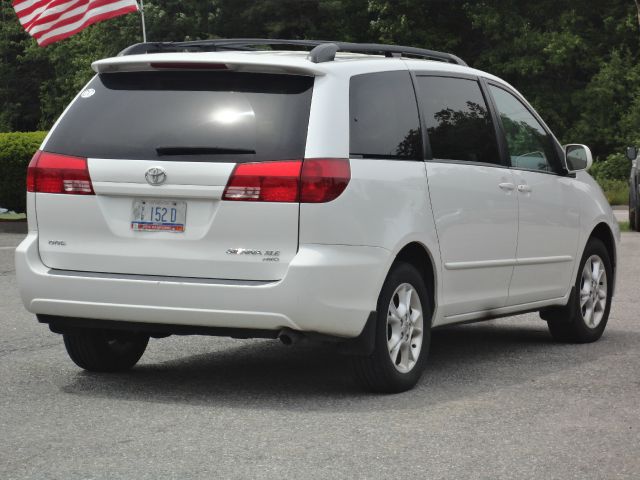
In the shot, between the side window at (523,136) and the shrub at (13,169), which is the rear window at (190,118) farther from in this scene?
the shrub at (13,169)

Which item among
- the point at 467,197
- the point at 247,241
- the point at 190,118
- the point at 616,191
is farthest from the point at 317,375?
the point at 616,191

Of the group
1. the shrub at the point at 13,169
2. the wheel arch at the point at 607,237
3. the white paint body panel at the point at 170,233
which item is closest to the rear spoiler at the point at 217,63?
the white paint body panel at the point at 170,233

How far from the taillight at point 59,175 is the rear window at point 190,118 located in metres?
0.05

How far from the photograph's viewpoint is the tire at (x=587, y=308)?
9.64m

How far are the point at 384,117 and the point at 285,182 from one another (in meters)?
0.89

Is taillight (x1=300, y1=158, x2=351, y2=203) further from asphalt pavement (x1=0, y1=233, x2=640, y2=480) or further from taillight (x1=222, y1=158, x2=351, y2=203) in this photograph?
asphalt pavement (x1=0, y1=233, x2=640, y2=480)

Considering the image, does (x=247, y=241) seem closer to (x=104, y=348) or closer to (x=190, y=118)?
(x=190, y=118)

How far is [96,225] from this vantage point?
23.7 feet

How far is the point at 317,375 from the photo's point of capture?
812 centimetres

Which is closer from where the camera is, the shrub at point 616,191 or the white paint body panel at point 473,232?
the white paint body panel at point 473,232

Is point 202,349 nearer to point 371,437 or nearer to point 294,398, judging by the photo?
point 294,398

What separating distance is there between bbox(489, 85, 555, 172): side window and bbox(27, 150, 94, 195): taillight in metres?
2.80

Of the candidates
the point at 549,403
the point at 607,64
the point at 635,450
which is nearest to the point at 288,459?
the point at 635,450

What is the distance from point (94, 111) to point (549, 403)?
9.01 ft
